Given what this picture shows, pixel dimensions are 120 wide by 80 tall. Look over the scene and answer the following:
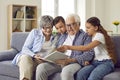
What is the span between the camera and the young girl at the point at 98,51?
268 centimetres

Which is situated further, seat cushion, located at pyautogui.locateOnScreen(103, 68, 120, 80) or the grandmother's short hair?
the grandmother's short hair

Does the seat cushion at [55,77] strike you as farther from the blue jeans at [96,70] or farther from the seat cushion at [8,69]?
the seat cushion at [8,69]

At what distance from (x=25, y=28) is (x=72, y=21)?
295 cm

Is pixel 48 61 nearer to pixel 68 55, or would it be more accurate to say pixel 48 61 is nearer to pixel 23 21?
pixel 68 55

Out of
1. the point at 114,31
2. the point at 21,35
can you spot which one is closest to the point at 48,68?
the point at 21,35

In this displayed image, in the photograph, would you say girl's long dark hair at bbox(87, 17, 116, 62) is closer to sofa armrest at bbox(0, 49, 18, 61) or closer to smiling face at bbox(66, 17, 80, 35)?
smiling face at bbox(66, 17, 80, 35)

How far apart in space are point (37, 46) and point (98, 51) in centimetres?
81

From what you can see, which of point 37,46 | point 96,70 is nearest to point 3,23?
point 37,46

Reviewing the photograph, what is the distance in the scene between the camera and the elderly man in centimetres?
274

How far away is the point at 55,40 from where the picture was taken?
3252 mm

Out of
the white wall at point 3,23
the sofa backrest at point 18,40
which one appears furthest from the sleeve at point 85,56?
the white wall at point 3,23

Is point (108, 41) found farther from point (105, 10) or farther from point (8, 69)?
point (105, 10)

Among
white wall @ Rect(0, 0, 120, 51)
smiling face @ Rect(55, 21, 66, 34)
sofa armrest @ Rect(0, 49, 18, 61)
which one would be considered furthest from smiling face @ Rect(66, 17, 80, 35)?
white wall @ Rect(0, 0, 120, 51)

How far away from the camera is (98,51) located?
286 centimetres
